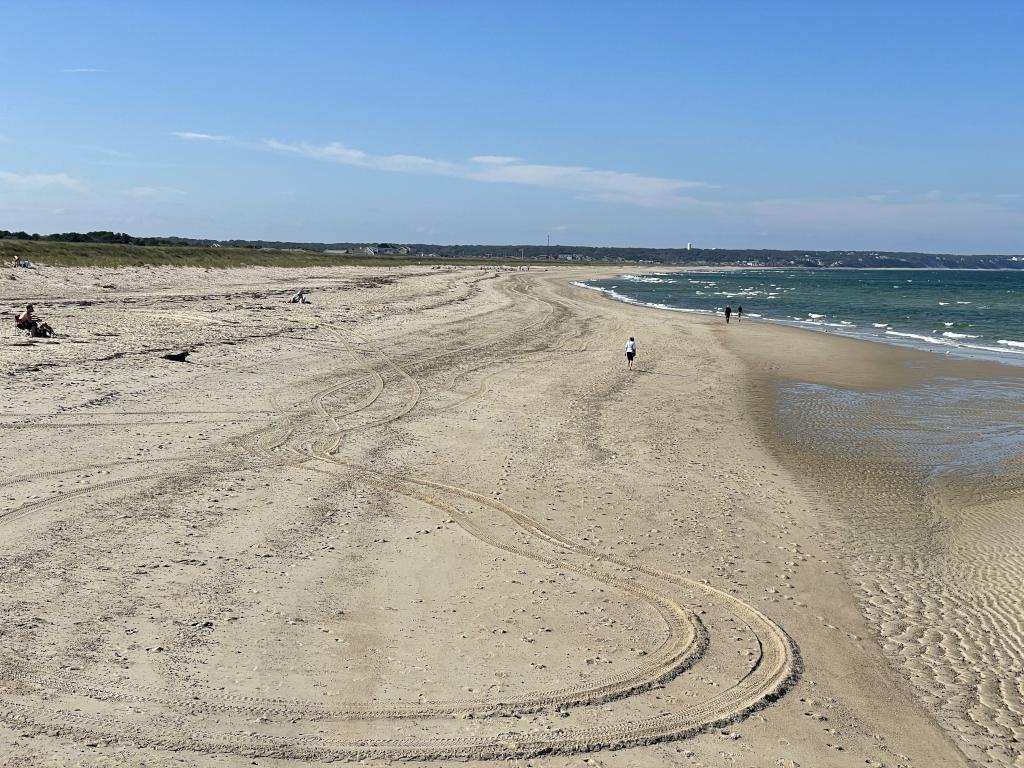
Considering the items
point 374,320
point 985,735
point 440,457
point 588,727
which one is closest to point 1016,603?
point 985,735

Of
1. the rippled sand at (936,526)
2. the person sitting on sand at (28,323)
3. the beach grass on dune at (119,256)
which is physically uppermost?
the beach grass on dune at (119,256)

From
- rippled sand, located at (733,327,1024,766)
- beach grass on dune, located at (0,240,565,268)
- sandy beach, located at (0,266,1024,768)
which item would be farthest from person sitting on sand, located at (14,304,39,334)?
beach grass on dune, located at (0,240,565,268)

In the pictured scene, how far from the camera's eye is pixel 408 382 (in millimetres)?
20922

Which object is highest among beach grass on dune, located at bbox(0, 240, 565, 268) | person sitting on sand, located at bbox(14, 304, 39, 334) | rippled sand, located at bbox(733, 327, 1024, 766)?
beach grass on dune, located at bbox(0, 240, 565, 268)

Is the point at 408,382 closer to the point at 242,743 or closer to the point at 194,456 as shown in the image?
the point at 194,456

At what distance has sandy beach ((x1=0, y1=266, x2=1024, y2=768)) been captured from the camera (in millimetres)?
6172

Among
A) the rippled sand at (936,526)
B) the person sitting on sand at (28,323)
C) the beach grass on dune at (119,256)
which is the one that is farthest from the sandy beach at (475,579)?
the beach grass on dune at (119,256)

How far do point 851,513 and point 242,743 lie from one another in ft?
32.6

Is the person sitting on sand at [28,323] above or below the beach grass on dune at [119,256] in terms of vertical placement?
below

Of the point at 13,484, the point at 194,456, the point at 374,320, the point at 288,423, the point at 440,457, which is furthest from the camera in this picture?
the point at 374,320

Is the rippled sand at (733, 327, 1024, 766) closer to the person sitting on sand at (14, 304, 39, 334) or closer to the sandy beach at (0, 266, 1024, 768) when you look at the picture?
the sandy beach at (0, 266, 1024, 768)

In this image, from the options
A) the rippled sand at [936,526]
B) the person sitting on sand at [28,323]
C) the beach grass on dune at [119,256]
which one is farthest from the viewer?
the beach grass on dune at [119,256]

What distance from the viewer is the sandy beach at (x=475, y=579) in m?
6.17

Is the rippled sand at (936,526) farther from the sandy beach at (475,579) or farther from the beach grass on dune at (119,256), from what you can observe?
the beach grass on dune at (119,256)
